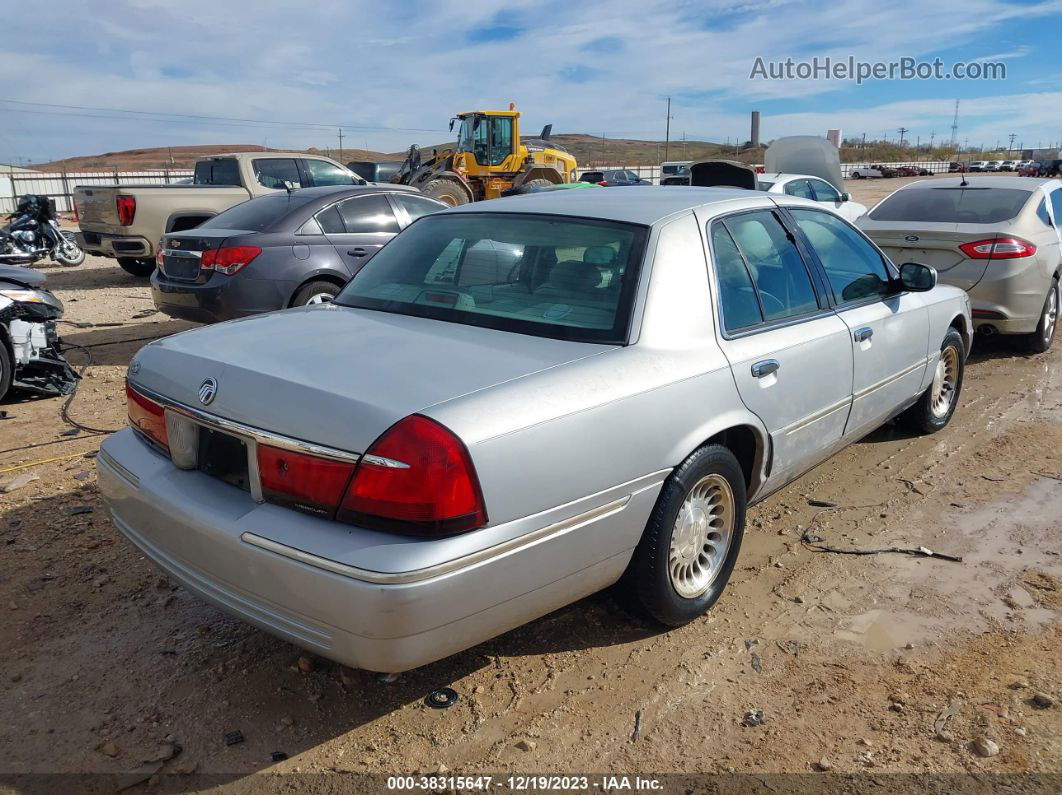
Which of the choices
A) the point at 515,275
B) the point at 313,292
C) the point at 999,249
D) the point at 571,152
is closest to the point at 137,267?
the point at 313,292

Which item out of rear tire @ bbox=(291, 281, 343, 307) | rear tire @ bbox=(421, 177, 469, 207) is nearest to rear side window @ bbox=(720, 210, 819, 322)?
rear tire @ bbox=(291, 281, 343, 307)

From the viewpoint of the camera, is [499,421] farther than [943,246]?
No

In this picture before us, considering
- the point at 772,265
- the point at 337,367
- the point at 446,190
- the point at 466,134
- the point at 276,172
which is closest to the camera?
the point at 337,367

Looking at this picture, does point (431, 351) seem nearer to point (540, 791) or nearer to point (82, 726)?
point (540, 791)

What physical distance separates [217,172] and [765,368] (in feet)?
39.2

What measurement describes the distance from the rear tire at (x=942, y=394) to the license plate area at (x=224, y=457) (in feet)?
14.1

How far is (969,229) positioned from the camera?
746cm

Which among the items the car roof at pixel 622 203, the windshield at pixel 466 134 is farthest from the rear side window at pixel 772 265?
the windshield at pixel 466 134

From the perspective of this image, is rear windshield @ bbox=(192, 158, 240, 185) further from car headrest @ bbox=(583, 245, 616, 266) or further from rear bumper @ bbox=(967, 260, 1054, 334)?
car headrest @ bbox=(583, 245, 616, 266)

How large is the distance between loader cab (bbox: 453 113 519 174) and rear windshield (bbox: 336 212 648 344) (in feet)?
59.0

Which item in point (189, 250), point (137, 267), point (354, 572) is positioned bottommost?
point (137, 267)

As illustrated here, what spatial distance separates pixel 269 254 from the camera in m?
7.18

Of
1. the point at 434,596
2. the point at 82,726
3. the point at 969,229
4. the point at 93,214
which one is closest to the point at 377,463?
the point at 434,596

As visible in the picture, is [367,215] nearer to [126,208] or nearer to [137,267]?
[126,208]
